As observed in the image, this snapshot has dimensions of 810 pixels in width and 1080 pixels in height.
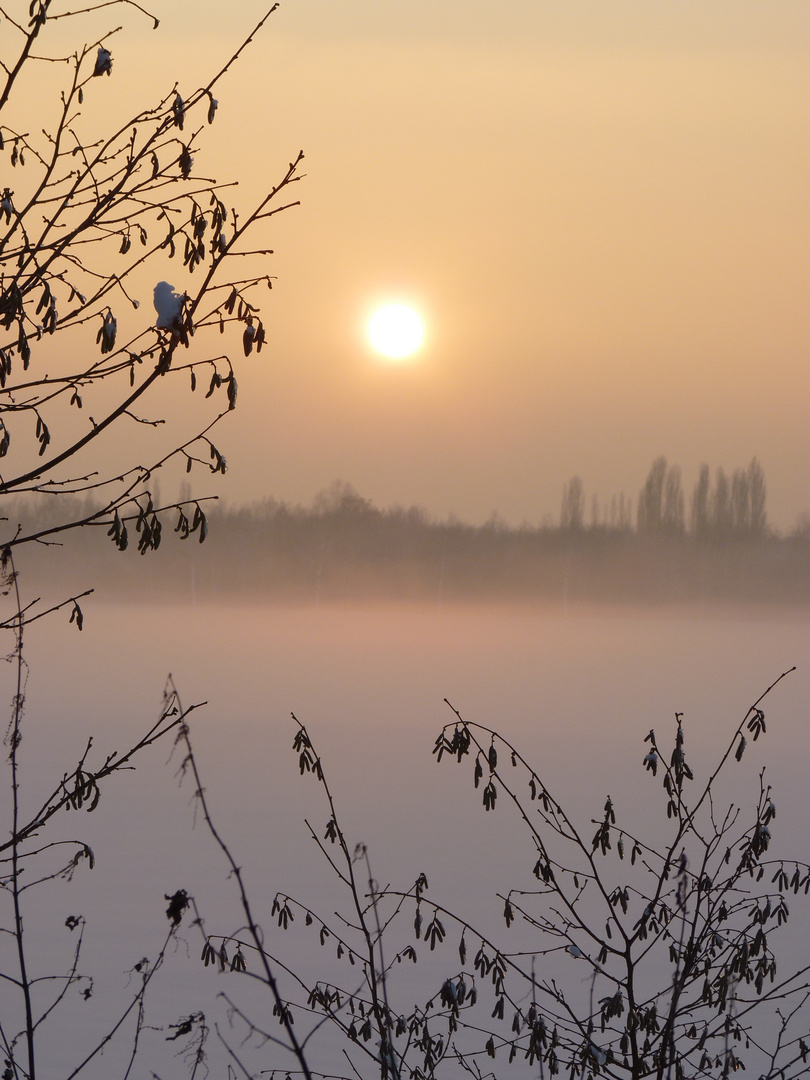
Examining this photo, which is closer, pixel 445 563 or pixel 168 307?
pixel 168 307

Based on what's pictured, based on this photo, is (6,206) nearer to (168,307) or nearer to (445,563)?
(168,307)

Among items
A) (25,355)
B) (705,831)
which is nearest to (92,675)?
(705,831)

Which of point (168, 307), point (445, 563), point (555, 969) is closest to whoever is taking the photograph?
point (168, 307)

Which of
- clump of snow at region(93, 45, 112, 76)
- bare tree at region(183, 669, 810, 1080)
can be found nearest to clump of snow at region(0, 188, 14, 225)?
clump of snow at region(93, 45, 112, 76)

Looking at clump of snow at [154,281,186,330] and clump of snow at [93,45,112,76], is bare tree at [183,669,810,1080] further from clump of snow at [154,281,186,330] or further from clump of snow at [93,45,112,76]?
clump of snow at [93,45,112,76]

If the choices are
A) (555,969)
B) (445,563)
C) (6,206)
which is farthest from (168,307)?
(445,563)

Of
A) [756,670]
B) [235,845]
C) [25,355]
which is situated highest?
[25,355]

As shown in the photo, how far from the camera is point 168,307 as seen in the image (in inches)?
84.3

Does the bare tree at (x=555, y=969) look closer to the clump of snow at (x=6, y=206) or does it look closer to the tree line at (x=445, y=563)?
the clump of snow at (x=6, y=206)

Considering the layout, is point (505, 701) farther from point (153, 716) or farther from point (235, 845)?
point (235, 845)

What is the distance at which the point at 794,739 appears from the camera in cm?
1844

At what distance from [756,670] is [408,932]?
28.2 m

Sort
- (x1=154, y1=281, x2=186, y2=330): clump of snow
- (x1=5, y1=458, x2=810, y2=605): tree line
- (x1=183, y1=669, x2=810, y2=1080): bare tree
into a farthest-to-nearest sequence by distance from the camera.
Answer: (x1=5, y1=458, x2=810, y2=605): tree line
(x1=183, y1=669, x2=810, y2=1080): bare tree
(x1=154, y1=281, x2=186, y2=330): clump of snow

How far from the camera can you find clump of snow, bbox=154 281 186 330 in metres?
2.14
